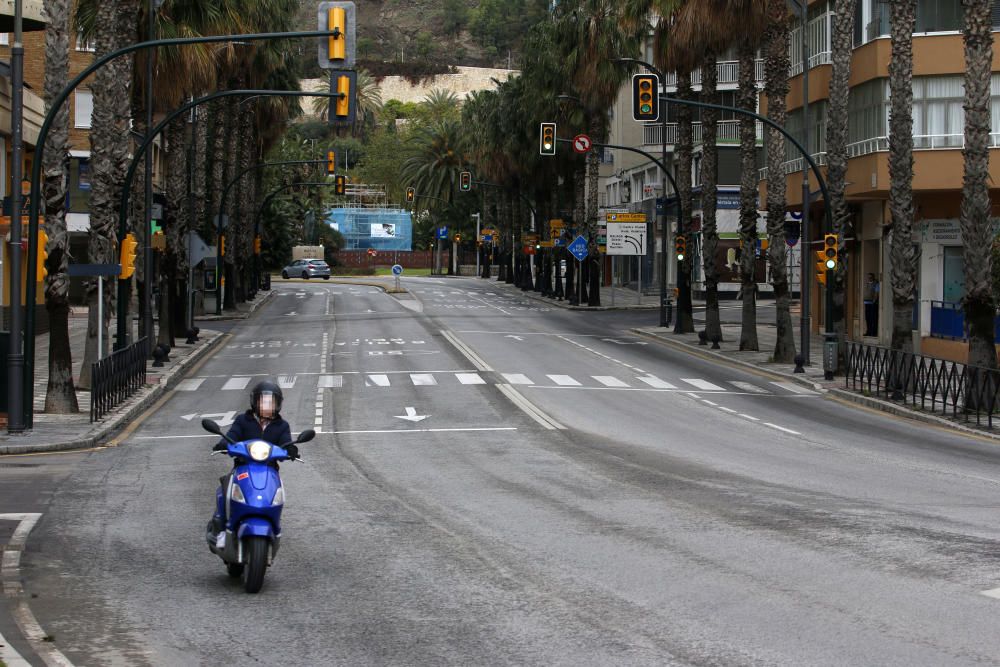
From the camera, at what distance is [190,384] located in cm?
3347

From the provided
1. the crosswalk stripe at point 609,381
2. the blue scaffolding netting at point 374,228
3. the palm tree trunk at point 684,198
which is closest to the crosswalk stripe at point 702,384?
the crosswalk stripe at point 609,381

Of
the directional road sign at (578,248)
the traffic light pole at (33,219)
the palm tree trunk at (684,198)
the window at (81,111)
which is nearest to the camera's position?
the traffic light pole at (33,219)

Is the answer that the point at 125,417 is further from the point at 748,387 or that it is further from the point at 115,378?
the point at 748,387

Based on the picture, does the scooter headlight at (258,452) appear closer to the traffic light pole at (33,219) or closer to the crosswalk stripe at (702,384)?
the traffic light pole at (33,219)

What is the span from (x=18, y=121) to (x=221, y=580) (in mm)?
13449

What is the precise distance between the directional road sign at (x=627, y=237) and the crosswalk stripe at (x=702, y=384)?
103 feet

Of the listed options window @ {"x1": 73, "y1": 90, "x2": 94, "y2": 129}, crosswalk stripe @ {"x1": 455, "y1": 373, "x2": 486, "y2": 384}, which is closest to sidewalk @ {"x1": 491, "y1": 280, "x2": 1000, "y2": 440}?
crosswalk stripe @ {"x1": 455, "y1": 373, "x2": 486, "y2": 384}

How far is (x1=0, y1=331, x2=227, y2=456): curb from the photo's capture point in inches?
818

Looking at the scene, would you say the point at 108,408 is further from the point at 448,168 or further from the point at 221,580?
the point at 448,168

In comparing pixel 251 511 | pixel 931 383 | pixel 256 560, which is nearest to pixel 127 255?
pixel 931 383

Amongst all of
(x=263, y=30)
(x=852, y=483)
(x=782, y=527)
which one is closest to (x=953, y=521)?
(x=782, y=527)

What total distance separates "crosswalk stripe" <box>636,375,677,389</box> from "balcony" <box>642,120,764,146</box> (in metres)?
48.6

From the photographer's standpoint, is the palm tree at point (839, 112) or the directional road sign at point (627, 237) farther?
the directional road sign at point (627, 237)

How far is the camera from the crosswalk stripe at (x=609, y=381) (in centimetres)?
3281
